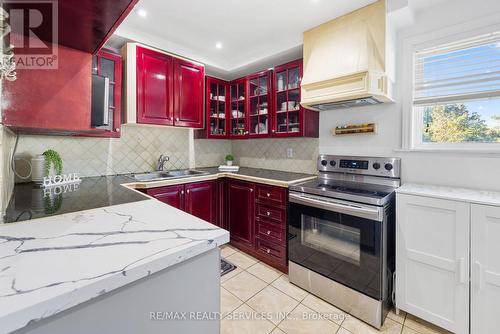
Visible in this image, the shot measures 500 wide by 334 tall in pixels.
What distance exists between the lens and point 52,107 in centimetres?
129

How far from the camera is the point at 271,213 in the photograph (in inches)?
95.3

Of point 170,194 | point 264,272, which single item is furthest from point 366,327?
point 170,194

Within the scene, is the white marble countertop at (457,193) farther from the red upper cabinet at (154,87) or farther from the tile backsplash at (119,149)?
the tile backsplash at (119,149)

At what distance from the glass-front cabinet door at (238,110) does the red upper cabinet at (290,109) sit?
1.80ft

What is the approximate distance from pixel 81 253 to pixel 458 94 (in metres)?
2.62

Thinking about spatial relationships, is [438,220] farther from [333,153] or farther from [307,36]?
[307,36]

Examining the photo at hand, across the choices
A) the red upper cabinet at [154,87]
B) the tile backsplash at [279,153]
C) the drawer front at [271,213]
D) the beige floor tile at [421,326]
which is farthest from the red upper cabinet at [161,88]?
the beige floor tile at [421,326]

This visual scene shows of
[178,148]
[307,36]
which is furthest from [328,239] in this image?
[178,148]

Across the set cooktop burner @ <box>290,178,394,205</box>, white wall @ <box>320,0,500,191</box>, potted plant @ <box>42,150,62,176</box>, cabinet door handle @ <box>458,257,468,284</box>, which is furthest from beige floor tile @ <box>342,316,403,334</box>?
potted plant @ <box>42,150,62,176</box>

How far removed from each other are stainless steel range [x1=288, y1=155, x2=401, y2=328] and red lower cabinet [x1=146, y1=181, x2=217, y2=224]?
1046mm

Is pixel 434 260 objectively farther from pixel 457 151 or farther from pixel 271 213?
pixel 271 213

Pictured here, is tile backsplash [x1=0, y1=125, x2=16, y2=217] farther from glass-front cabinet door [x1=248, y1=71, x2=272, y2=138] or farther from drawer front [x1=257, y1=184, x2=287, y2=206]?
glass-front cabinet door [x1=248, y1=71, x2=272, y2=138]

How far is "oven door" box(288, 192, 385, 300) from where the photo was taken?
5.40 ft

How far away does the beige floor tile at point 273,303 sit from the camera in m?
1.79
